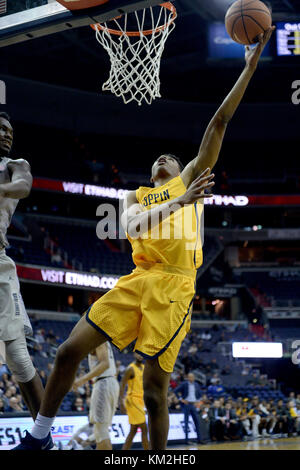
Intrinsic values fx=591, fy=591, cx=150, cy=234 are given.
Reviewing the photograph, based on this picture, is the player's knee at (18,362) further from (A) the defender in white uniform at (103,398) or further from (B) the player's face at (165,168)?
(A) the defender in white uniform at (103,398)

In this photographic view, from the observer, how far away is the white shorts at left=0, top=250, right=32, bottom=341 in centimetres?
411

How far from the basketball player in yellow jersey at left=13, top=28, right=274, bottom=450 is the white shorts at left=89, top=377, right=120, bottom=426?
3.67 meters

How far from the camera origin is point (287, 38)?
21.7 meters

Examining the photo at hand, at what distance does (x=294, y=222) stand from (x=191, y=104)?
9.97m

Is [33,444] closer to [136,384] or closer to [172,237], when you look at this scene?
[172,237]

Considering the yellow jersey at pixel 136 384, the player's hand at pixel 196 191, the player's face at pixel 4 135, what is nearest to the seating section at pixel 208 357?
the yellow jersey at pixel 136 384

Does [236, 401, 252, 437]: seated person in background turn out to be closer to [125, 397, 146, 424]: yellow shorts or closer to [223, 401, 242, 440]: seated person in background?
[223, 401, 242, 440]: seated person in background

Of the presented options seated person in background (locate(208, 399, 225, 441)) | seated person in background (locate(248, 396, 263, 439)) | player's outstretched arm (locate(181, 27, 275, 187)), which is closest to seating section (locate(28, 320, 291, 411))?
seated person in background (locate(248, 396, 263, 439))

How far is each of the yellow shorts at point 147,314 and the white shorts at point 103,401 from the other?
149 inches

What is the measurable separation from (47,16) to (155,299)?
2.90 meters

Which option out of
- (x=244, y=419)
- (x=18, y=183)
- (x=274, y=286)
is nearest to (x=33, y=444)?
(x=18, y=183)

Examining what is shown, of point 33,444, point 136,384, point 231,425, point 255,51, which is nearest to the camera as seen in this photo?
point 33,444

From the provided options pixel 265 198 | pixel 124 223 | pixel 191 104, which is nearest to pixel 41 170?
pixel 191 104

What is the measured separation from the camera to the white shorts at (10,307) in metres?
4.11
